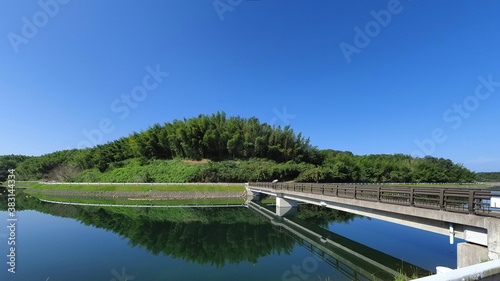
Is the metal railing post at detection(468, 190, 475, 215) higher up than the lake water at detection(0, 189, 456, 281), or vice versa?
the metal railing post at detection(468, 190, 475, 215)

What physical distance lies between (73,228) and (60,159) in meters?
74.6

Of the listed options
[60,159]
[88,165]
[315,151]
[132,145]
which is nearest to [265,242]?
[315,151]

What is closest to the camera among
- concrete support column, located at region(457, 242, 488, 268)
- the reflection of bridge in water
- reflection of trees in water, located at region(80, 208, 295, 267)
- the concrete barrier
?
the concrete barrier

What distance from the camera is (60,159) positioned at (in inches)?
2995

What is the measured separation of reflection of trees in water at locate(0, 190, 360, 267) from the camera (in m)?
12.9

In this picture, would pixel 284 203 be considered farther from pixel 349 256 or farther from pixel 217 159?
pixel 217 159

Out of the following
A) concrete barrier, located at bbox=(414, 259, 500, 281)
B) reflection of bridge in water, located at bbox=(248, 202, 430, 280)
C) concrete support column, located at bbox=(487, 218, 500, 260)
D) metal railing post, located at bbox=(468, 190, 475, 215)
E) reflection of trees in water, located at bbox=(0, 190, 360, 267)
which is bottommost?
reflection of trees in water, located at bbox=(0, 190, 360, 267)

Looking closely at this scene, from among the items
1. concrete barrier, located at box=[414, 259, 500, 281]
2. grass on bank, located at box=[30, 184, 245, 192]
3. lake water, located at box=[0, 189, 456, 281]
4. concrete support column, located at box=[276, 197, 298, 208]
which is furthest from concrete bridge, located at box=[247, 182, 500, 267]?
grass on bank, located at box=[30, 184, 245, 192]

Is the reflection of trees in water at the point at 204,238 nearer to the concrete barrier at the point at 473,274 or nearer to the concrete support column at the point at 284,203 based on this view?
the concrete support column at the point at 284,203

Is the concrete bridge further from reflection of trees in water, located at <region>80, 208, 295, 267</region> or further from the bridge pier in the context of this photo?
the bridge pier

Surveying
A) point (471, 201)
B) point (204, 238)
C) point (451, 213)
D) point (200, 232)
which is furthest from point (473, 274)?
point (200, 232)

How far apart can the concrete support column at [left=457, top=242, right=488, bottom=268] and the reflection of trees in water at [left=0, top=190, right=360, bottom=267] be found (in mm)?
7636

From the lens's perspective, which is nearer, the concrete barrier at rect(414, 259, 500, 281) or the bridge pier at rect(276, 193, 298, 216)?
the concrete barrier at rect(414, 259, 500, 281)

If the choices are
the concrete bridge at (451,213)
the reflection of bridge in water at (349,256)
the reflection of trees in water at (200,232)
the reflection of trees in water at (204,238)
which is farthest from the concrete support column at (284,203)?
the concrete bridge at (451,213)
